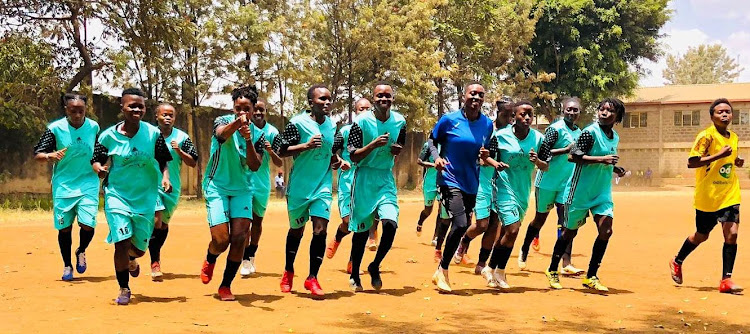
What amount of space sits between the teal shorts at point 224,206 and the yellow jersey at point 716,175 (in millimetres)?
4367

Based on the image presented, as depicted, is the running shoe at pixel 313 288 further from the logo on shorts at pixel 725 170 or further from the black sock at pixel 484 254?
the logo on shorts at pixel 725 170

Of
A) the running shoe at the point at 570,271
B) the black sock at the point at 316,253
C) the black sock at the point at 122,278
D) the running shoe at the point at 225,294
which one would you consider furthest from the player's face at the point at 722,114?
the black sock at the point at 122,278

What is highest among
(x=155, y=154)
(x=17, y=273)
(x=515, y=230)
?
(x=155, y=154)

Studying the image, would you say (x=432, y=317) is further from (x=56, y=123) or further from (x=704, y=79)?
(x=704, y=79)

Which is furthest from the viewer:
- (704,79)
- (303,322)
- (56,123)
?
(704,79)

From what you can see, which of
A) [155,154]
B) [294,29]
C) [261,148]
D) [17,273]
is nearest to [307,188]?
[261,148]

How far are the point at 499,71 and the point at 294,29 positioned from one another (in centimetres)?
1734

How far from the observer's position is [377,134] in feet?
26.6

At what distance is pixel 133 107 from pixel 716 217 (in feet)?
18.5

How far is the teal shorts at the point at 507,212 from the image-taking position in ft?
28.7

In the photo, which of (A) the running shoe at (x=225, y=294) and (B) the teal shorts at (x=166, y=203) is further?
(B) the teal shorts at (x=166, y=203)

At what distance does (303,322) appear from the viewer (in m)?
6.55

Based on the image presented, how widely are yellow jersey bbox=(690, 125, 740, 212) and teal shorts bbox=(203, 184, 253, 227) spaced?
14.3 feet

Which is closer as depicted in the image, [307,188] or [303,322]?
[303,322]
